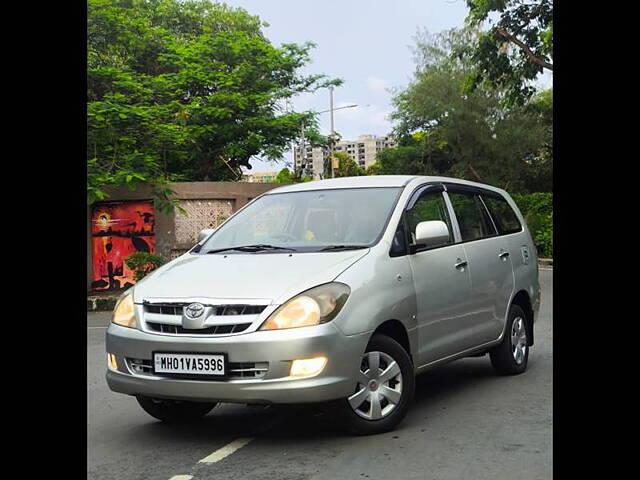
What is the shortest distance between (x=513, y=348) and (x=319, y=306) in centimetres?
304

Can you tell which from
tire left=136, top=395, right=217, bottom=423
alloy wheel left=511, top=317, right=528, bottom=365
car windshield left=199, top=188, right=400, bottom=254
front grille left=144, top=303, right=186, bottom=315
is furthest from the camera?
alloy wheel left=511, top=317, right=528, bottom=365

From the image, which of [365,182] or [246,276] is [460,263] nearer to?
[365,182]

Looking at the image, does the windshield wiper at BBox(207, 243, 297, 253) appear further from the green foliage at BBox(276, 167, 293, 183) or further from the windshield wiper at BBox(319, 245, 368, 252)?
the green foliage at BBox(276, 167, 293, 183)

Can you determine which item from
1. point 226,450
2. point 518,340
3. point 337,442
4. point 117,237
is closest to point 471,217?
point 518,340

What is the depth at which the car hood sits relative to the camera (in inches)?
203

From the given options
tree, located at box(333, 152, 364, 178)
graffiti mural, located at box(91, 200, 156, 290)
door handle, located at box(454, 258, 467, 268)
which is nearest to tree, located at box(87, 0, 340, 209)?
graffiti mural, located at box(91, 200, 156, 290)

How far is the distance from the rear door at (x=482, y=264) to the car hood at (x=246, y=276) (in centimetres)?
147

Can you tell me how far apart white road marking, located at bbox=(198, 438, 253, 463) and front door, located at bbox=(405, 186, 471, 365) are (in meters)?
1.34

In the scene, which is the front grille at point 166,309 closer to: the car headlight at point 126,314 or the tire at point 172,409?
the car headlight at point 126,314

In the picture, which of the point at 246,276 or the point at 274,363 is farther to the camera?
the point at 246,276

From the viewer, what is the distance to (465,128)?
41594 mm
